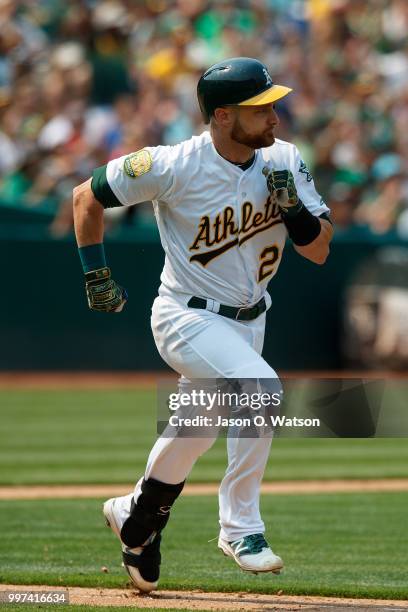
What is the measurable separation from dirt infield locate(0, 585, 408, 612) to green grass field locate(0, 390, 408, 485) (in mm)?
3592

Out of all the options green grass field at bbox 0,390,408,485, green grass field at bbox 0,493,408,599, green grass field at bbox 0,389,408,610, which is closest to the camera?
green grass field at bbox 0,493,408,599

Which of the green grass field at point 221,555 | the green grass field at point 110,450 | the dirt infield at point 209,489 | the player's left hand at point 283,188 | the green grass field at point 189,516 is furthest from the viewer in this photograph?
the green grass field at point 110,450

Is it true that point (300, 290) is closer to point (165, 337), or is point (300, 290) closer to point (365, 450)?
point (365, 450)

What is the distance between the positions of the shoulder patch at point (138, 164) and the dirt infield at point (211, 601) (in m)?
1.74

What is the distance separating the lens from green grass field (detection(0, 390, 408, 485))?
945 cm

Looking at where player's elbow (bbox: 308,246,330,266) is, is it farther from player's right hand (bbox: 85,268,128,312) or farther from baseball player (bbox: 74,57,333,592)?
player's right hand (bbox: 85,268,128,312)

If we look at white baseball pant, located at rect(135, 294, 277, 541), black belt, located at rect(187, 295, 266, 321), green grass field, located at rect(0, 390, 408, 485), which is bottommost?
green grass field, located at rect(0, 390, 408, 485)

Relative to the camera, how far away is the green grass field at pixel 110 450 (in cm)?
945

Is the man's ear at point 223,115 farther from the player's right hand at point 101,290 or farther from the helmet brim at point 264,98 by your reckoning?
the player's right hand at point 101,290

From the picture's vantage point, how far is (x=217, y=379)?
16.5 feet

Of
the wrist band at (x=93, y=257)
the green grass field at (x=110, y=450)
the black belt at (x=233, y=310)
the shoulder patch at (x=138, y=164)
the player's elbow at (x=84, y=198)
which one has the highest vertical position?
the shoulder patch at (x=138, y=164)

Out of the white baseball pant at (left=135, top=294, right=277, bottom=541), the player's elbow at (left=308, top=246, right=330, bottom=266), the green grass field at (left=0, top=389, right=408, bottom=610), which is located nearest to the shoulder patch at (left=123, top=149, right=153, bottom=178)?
the white baseball pant at (left=135, top=294, right=277, bottom=541)

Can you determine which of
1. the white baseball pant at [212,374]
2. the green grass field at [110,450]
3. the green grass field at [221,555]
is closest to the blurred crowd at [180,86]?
the green grass field at [110,450]

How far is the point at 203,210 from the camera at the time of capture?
5.11 meters
